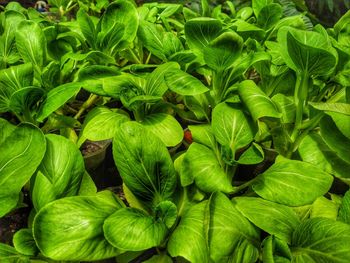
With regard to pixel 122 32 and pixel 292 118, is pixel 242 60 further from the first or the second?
pixel 122 32

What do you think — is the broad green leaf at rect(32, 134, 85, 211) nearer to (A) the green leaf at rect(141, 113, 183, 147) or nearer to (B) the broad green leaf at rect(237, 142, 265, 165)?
(A) the green leaf at rect(141, 113, 183, 147)

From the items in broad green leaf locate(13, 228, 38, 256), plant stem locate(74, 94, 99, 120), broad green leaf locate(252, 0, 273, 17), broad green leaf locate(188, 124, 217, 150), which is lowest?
plant stem locate(74, 94, 99, 120)

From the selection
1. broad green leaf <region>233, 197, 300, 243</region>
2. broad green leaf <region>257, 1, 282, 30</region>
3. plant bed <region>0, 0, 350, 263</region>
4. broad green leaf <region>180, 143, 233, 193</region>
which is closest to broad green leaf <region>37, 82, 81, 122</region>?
plant bed <region>0, 0, 350, 263</region>

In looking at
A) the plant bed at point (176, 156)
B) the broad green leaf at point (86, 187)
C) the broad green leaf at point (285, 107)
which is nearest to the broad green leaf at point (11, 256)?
the plant bed at point (176, 156)

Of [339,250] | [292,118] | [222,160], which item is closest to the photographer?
[339,250]

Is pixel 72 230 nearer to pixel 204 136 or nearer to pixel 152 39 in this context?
pixel 204 136

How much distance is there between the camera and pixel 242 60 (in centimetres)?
76

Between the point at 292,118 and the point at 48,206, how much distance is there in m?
0.55

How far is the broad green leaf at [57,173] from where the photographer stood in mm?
537

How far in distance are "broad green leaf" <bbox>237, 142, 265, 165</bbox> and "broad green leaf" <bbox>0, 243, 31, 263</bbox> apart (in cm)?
38

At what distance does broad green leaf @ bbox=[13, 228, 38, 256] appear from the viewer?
0.50 meters

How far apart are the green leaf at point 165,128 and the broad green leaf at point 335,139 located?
280 mm

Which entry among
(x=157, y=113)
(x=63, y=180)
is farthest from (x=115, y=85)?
(x=63, y=180)

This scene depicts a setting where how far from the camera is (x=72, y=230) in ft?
1.60
